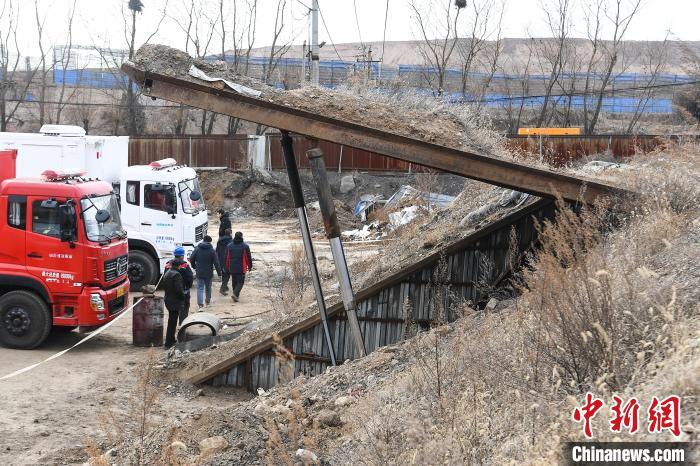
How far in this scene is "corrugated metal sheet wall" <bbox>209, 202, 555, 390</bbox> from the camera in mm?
10852

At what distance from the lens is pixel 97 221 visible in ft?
42.7

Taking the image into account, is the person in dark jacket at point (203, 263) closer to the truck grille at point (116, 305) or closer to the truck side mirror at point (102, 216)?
the truck grille at point (116, 305)

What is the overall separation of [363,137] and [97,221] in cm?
598

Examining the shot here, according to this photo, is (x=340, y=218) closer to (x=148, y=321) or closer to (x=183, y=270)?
(x=183, y=270)

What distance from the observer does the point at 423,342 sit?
7922 mm

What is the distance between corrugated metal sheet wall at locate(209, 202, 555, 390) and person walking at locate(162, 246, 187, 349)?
230cm

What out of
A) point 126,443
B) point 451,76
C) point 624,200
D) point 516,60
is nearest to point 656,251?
point 624,200

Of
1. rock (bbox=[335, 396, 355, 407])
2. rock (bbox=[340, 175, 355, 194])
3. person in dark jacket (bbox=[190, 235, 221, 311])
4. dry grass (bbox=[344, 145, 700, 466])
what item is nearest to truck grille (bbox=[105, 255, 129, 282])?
person in dark jacket (bbox=[190, 235, 221, 311])

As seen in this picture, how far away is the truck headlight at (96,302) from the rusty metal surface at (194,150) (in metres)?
22.7

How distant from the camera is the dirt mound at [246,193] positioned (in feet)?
107

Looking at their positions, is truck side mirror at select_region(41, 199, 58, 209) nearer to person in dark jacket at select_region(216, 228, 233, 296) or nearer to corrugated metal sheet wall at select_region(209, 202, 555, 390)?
corrugated metal sheet wall at select_region(209, 202, 555, 390)

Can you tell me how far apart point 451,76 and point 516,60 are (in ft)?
92.0

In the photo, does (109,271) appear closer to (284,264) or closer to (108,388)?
(108,388)

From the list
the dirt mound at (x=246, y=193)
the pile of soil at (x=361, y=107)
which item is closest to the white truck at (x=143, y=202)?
the pile of soil at (x=361, y=107)
